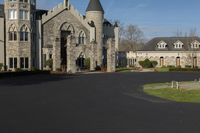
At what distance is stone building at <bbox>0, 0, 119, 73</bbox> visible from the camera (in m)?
62.7

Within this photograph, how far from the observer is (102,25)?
74.9 metres

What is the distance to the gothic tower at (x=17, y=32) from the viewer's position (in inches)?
2459

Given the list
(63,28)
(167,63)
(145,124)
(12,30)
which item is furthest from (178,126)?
(167,63)

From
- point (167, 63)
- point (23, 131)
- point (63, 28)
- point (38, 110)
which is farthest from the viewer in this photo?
point (167, 63)

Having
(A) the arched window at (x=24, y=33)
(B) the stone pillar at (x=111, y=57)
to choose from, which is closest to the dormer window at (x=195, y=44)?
(B) the stone pillar at (x=111, y=57)

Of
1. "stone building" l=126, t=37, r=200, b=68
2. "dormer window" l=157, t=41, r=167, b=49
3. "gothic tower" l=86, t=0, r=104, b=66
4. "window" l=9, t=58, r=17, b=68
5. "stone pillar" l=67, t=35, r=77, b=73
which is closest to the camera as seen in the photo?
"window" l=9, t=58, r=17, b=68

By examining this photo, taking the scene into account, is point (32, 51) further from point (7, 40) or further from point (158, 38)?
point (158, 38)

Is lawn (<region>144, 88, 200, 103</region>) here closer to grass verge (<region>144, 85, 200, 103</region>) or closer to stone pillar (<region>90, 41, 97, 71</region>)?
grass verge (<region>144, 85, 200, 103</region>)

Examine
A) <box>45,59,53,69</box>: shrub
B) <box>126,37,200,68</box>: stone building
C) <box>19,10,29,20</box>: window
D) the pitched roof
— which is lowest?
<box>45,59,53,69</box>: shrub

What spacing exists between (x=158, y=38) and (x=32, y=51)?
133 ft

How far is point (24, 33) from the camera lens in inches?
2496

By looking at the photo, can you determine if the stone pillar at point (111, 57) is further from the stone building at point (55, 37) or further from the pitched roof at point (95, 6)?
the pitched roof at point (95, 6)

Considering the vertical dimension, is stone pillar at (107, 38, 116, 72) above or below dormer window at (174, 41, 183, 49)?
below

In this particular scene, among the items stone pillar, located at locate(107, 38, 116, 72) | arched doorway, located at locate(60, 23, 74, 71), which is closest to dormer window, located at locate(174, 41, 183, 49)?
stone pillar, located at locate(107, 38, 116, 72)
